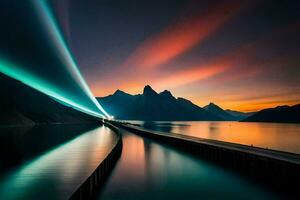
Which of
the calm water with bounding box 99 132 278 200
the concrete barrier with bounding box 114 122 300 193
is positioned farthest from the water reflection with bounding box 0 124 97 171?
the concrete barrier with bounding box 114 122 300 193

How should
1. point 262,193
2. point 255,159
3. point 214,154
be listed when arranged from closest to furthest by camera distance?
point 262,193 → point 255,159 → point 214,154

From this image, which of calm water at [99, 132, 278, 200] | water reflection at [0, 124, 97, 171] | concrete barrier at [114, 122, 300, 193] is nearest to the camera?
calm water at [99, 132, 278, 200]

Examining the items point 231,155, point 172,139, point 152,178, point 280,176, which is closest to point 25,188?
point 152,178

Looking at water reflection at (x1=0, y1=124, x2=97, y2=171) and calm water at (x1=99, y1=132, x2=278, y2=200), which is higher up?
water reflection at (x1=0, y1=124, x2=97, y2=171)

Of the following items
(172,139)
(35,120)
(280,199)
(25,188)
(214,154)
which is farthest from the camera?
(35,120)

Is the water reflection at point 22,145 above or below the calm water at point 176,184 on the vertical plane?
above

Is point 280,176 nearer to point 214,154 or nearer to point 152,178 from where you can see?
point 152,178

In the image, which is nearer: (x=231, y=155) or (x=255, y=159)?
(x=255, y=159)

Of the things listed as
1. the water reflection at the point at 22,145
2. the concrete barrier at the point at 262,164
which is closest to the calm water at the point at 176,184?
the concrete barrier at the point at 262,164

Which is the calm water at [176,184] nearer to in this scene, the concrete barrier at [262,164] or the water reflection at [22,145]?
the concrete barrier at [262,164]

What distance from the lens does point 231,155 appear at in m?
25.7

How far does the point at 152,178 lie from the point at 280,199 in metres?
7.83

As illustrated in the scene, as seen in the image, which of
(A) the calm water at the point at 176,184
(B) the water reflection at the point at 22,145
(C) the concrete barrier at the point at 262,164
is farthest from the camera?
(B) the water reflection at the point at 22,145

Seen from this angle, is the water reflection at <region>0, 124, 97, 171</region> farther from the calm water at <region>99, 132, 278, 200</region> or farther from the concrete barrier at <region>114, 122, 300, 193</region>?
the concrete barrier at <region>114, 122, 300, 193</region>
